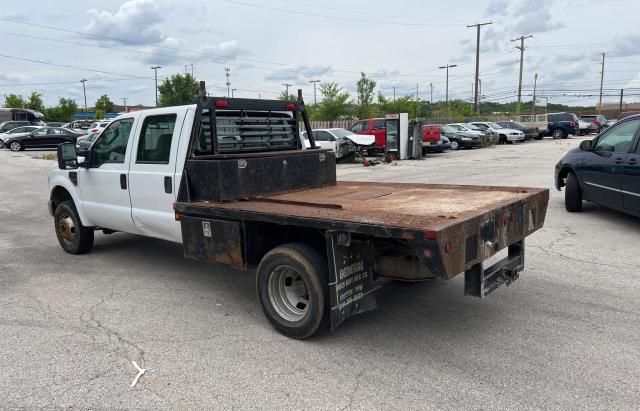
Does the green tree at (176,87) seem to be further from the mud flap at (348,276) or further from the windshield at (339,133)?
Result: the mud flap at (348,276)

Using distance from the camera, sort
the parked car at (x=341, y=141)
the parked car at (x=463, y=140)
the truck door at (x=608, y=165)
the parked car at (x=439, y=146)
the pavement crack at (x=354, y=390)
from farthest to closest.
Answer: the parked car at (x=463, y=140) → the parked car at (x=439, y=146) → the parked car at (x=341, y=141) → the truck door at (x=608, y=165) → the pavement crack at (x=354, y=390)

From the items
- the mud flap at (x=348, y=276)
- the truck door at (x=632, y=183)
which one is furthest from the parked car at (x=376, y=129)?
the mud flap at (x=348, y=276)

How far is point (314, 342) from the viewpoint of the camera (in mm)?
4230

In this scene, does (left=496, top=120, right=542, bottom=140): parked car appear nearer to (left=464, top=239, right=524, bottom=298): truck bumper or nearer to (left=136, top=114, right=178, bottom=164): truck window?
(left=464, top=239, right=524, bottom=298): truck bumper

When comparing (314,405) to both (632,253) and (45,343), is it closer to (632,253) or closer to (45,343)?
(45,343)

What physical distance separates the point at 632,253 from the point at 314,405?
5.28 meters

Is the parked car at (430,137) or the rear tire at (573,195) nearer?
the rear tire at (573,195)

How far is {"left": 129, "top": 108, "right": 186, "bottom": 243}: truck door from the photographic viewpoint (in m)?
5.35

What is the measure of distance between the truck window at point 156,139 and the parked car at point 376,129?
751 inches

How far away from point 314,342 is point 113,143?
365cm

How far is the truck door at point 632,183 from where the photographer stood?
7371 mm

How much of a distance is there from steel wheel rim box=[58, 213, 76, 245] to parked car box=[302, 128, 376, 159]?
1518cm

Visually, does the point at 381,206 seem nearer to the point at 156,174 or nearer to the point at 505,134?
the point at 156,174

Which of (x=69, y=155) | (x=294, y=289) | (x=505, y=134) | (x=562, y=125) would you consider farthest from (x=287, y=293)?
(x=562, y=125)
